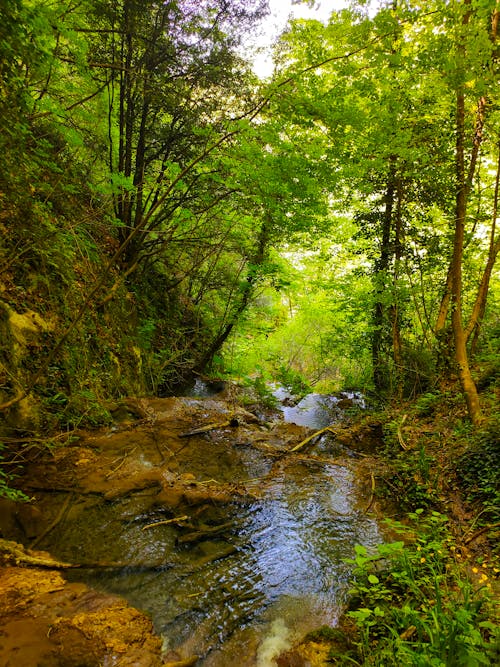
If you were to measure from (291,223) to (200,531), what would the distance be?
7.10 meters

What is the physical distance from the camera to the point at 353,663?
2.40m

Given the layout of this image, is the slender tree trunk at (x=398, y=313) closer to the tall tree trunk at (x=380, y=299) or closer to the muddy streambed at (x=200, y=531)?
the tall tree trunk at (x=380, y=299)

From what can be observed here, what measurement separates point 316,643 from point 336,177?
23.1 ft

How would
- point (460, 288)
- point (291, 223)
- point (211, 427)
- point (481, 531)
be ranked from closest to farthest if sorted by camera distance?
point (481, 531) < point (460, 288) < point (211, 427) < point (291, 223)

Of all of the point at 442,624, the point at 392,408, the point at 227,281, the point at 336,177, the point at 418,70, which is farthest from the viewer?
the point at 227,281

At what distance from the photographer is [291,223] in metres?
8.54

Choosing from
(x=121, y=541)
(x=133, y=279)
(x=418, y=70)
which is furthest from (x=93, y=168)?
(x=121, y=541)

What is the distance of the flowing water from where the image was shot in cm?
282

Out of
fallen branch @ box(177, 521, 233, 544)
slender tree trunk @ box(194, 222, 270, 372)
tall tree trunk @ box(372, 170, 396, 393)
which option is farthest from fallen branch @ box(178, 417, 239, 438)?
tall tree trunk @ box(372, 170, 396, 393)

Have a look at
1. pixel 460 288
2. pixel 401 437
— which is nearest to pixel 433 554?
pixel 401 437

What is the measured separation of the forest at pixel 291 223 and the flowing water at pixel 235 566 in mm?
427

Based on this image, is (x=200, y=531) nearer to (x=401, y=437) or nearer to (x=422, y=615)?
(x=422, y=615)

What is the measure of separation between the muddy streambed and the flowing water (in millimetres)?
12

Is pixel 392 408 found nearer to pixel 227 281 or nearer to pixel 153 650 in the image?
pixel 227 281
